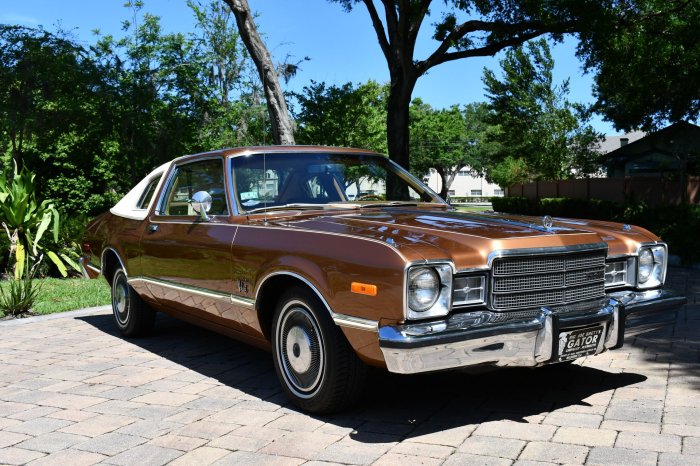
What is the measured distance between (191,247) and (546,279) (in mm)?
2646

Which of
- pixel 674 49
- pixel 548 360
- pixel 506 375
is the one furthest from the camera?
pixel 674 49

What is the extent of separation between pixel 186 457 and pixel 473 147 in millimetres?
72807

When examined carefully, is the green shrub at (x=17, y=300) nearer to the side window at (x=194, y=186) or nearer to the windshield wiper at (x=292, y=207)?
the side window at (x=194, y=186)

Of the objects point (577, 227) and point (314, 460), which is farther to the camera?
point (577, 227)

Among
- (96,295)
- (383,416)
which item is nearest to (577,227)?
(383,416)

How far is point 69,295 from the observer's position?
9.62 meters

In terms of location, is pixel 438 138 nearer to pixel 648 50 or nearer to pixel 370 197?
pixel 648 50

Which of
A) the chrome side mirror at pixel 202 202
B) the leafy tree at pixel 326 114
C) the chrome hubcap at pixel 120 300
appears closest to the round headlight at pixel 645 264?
the chrome side mirror at pixel 202 202

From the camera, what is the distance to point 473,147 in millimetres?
74438

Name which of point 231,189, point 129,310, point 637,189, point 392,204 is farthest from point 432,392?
point 637,189

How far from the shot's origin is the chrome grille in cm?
389

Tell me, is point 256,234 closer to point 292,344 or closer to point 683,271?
point 292,344

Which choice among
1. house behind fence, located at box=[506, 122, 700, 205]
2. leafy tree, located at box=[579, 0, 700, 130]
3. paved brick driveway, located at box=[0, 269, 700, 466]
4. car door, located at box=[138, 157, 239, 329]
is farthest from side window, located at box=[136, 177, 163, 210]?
house behind fence, located at box=[506, 122, 700, 205]

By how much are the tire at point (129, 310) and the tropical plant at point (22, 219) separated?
14.4 feet
